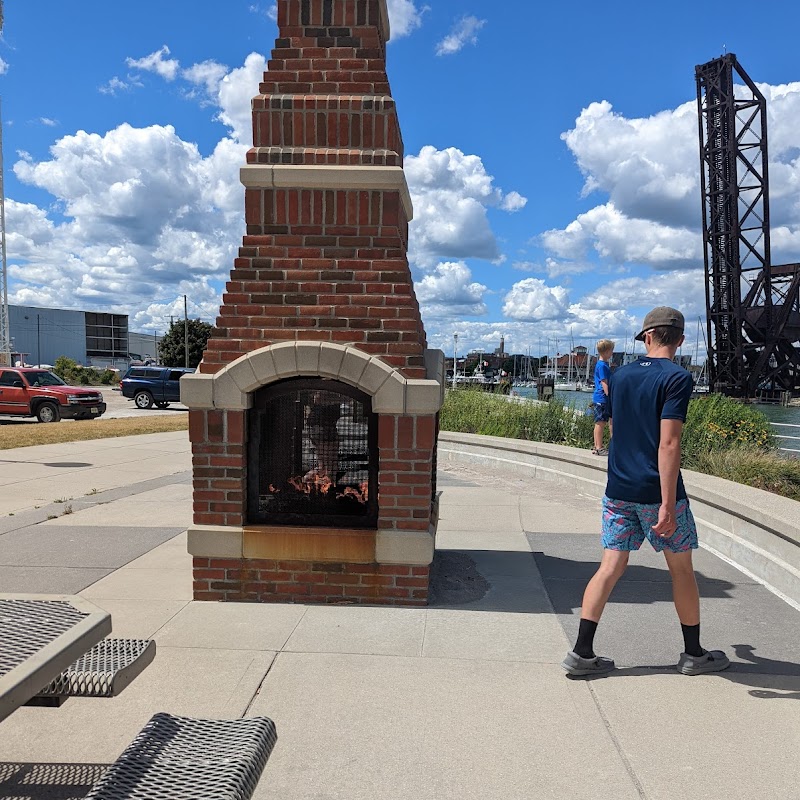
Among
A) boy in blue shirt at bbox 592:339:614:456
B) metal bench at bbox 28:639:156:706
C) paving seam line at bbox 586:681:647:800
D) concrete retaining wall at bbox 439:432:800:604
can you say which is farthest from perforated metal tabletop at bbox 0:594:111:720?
boy in blue shirt at bbox 592:339:614:456

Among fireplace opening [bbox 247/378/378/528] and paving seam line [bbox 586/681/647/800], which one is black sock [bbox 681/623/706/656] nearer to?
paving seam line [bbox 586/681/647/800]

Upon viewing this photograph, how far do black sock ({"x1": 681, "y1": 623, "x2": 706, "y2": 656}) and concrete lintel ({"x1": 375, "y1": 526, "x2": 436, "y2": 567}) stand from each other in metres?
1.54

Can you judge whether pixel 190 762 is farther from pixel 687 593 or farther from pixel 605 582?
pixel 687 593

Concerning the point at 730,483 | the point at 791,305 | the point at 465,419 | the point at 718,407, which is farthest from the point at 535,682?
the point at 791,305

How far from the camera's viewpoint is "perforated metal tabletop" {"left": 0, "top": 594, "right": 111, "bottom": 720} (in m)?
1.68

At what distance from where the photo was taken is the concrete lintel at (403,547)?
4.18m

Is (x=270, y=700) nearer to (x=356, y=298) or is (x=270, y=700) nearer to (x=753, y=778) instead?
(x=753, y=778)

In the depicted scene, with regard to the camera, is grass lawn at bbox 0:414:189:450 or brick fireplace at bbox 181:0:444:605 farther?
grass lawn at bbox 0:414:189:450

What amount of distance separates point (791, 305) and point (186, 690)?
167ft

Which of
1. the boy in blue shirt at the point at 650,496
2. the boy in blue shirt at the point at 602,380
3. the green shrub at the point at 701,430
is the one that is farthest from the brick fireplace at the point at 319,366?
the green shrub at the point at 701,430

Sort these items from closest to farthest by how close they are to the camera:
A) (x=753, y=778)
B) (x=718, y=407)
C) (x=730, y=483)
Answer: (x=753, y=778)
(x=730, y=483)
(x=718, y=407)

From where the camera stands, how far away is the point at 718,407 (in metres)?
10.2

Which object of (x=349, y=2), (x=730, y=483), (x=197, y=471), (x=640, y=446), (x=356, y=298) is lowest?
(x=730, y=483)

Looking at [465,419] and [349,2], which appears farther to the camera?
[465,419]
